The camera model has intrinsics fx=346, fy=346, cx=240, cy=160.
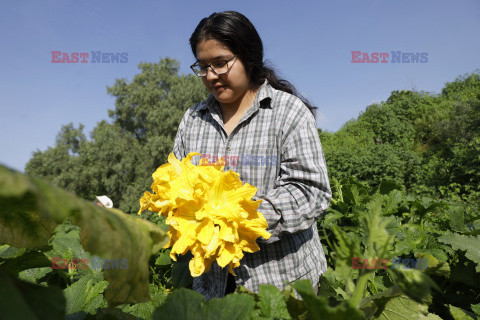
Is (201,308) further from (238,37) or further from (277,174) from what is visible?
(238,37)

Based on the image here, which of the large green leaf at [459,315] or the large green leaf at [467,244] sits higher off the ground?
the large green leaf at [467,244]

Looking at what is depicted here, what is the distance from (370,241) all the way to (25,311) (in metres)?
0.39

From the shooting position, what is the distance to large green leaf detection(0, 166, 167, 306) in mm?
268

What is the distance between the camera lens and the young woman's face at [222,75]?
1828 mm

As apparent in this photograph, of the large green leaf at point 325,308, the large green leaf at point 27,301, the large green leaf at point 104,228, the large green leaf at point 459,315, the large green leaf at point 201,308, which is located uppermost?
the large green leaf at point 104,228

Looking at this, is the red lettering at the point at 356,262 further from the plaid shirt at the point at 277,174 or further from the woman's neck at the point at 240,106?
the woman's neck at the point at 240,106

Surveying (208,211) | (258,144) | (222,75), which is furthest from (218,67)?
(208,211)

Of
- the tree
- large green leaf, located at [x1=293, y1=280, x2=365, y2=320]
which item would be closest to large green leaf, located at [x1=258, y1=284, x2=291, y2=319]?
large green leaf, located at [x1=293, y1=280, x2=365, y2=320]

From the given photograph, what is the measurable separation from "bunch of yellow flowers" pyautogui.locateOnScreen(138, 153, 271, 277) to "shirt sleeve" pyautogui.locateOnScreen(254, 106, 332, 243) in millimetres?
296

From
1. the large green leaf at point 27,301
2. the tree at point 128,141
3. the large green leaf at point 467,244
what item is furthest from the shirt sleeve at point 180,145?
the tree at point 128,141

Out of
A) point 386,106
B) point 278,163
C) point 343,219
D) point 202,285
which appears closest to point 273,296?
point 278,163

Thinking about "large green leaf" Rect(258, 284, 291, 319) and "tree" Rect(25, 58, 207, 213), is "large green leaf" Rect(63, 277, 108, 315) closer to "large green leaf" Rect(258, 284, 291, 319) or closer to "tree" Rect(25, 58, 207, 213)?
"large green leaf" Rect(258, 284, 291, 319)

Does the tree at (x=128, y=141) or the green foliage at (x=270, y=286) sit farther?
the tree at (x=128, y=141)

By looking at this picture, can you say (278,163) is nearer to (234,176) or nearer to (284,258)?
(284,258)
